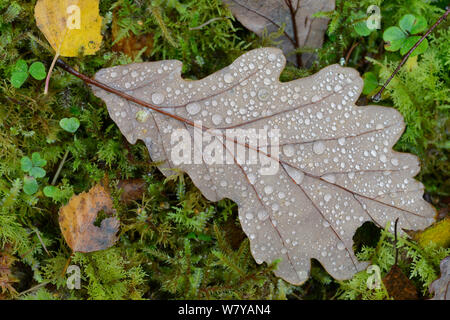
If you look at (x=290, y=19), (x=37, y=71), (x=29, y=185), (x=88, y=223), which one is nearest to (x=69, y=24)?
(x=37, y=71)

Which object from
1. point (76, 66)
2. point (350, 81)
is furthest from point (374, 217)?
point (76, 66)

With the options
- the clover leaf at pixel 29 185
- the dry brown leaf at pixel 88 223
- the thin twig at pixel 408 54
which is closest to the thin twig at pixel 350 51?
the thin twig at pixel 408 54

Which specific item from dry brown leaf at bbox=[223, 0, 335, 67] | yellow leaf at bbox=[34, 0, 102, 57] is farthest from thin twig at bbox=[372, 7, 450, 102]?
yellow leaf at bbox=[34, 0, 102, 57]

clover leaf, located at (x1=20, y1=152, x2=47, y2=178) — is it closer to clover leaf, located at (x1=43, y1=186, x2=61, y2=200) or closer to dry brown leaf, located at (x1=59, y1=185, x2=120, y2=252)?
clover leaf, located at (x1=43, y1=186, x2=61, y2=200)

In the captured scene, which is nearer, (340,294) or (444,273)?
(444,273)
